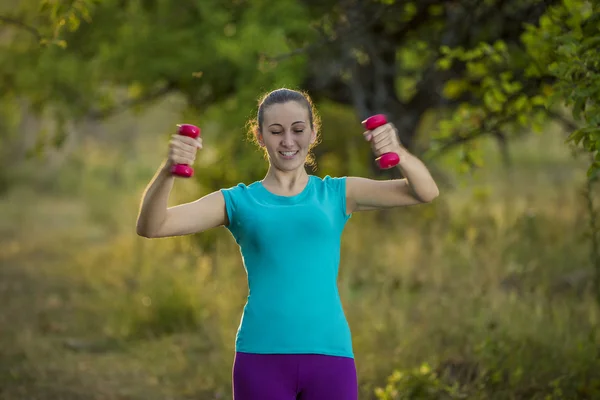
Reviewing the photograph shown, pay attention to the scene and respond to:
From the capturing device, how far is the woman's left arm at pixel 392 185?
9.16ft

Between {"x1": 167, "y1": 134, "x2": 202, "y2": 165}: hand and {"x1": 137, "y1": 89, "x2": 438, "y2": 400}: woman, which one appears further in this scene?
{"x1": 137, "y1": 89, "x2": 438, "y2": 400}: woman

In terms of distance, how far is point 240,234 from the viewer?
2955mm

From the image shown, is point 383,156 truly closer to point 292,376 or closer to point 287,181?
point 287,181

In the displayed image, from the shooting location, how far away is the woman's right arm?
2691 mm

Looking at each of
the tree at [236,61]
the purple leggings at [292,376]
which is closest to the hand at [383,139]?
the purple leggings at [292,376]

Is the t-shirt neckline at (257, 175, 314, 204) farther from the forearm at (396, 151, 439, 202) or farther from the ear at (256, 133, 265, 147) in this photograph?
the forearm at (396, 151, 439, 202)

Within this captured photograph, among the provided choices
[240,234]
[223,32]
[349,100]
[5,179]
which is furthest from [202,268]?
[5,179]

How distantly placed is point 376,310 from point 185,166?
4.42 metres

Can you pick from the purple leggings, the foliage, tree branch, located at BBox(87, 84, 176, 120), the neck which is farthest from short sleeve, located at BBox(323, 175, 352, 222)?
tree branch, located at BBox(87, 84, 176, 120)

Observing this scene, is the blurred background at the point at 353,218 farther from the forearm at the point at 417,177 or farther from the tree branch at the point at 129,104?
the forearm at the point at 417,177

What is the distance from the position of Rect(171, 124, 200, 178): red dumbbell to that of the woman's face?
1.10 feet

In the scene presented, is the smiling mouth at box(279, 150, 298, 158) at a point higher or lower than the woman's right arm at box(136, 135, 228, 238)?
higher

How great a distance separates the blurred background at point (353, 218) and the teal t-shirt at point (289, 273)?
133 cm

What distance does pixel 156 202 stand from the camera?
9.16 ft
